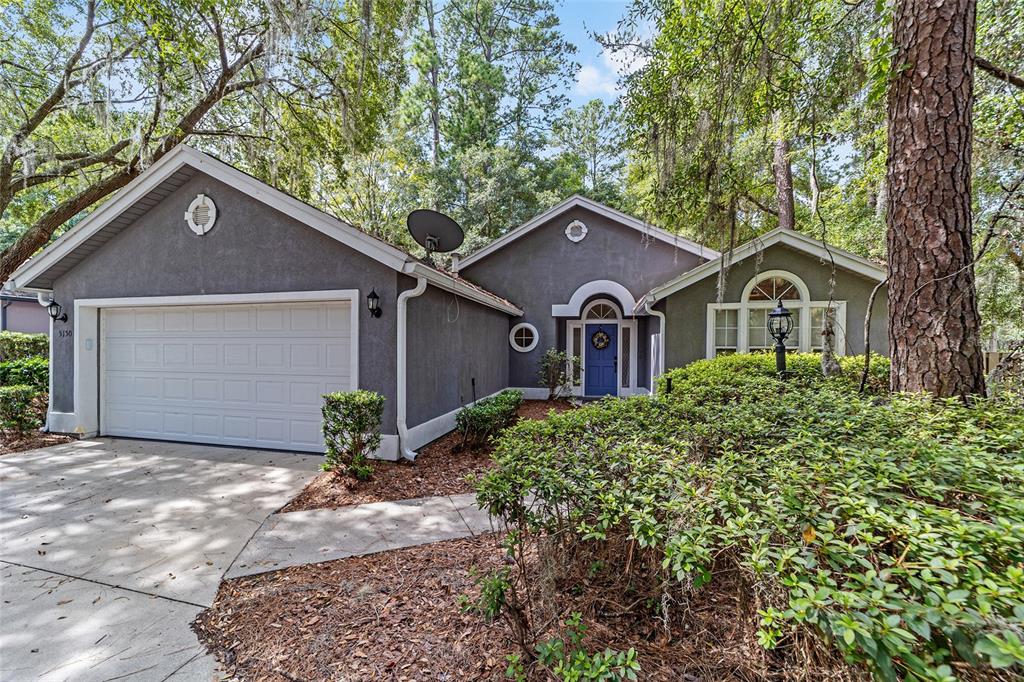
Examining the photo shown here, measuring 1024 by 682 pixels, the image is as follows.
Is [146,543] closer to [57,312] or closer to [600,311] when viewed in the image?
[57,312]

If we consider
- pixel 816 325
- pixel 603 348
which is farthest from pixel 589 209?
pixel 816 325

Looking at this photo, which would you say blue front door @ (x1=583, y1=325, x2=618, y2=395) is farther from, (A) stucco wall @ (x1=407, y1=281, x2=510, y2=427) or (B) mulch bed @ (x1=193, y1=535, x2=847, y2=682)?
(B) mulch bed @ (x1=193, y1=535, x2=847, y2=682)

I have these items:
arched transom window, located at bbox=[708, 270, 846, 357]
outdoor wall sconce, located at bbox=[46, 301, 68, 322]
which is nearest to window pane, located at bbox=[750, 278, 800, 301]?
arched transom window, located at bbox=[708, 270, 846, 357]

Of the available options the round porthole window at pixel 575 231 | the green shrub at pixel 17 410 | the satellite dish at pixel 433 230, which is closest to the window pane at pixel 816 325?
the round porthole window at pixel 575 231

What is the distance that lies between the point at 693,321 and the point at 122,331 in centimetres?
1102

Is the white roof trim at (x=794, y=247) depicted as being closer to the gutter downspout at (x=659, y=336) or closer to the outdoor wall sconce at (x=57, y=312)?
the gutter downspout at (x=659, y=336)

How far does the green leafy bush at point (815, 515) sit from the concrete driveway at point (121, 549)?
2.25m

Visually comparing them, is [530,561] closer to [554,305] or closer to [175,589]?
[175,589]

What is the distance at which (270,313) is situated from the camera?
642 cm

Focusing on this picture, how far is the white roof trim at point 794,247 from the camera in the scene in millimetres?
7778

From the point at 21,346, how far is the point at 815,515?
16.6 m

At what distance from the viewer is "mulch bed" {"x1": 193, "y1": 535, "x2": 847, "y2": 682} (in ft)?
6.02

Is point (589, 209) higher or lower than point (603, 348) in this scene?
higher

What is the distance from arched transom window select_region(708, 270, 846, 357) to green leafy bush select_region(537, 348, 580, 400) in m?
3.66
